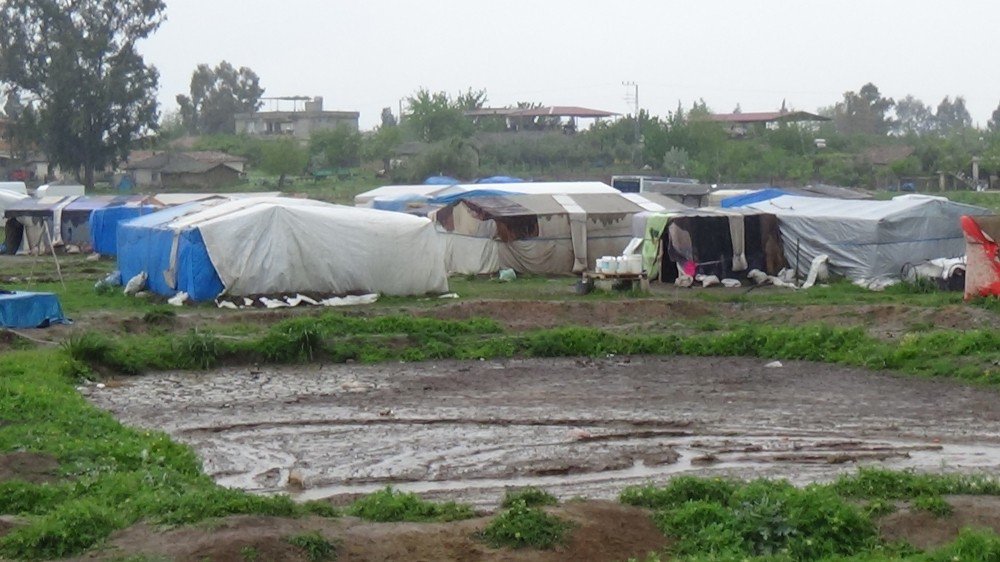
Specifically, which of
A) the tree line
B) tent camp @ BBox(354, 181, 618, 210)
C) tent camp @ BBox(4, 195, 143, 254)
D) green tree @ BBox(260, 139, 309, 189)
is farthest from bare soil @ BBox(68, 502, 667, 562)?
green tree @ BBox(260, 139, 309, 189)

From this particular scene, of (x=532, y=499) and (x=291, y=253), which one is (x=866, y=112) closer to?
(x=291, y=253)

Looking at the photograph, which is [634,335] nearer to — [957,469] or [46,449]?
[957,469]

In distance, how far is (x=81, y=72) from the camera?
243 ft

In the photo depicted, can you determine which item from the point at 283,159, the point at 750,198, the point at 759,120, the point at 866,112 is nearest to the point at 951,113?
the point at 866,112

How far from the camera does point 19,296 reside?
2302cm

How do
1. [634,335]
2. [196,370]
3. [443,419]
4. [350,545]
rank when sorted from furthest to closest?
[634,335] < [196,370] < [443,419] < [350,545]

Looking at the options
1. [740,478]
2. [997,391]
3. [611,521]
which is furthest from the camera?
[997,391]

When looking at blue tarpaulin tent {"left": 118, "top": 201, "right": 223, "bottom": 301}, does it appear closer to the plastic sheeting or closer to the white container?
the plastic sheeting

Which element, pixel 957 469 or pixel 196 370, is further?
pixel 196 370

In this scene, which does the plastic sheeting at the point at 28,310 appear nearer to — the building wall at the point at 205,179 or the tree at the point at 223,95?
the building wall at the point at 205,179

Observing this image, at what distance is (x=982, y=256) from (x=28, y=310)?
56.0 ft

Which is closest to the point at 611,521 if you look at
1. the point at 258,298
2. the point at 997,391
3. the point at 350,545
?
the point at 350,545

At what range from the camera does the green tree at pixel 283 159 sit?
3346 inches

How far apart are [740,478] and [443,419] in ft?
15.7
